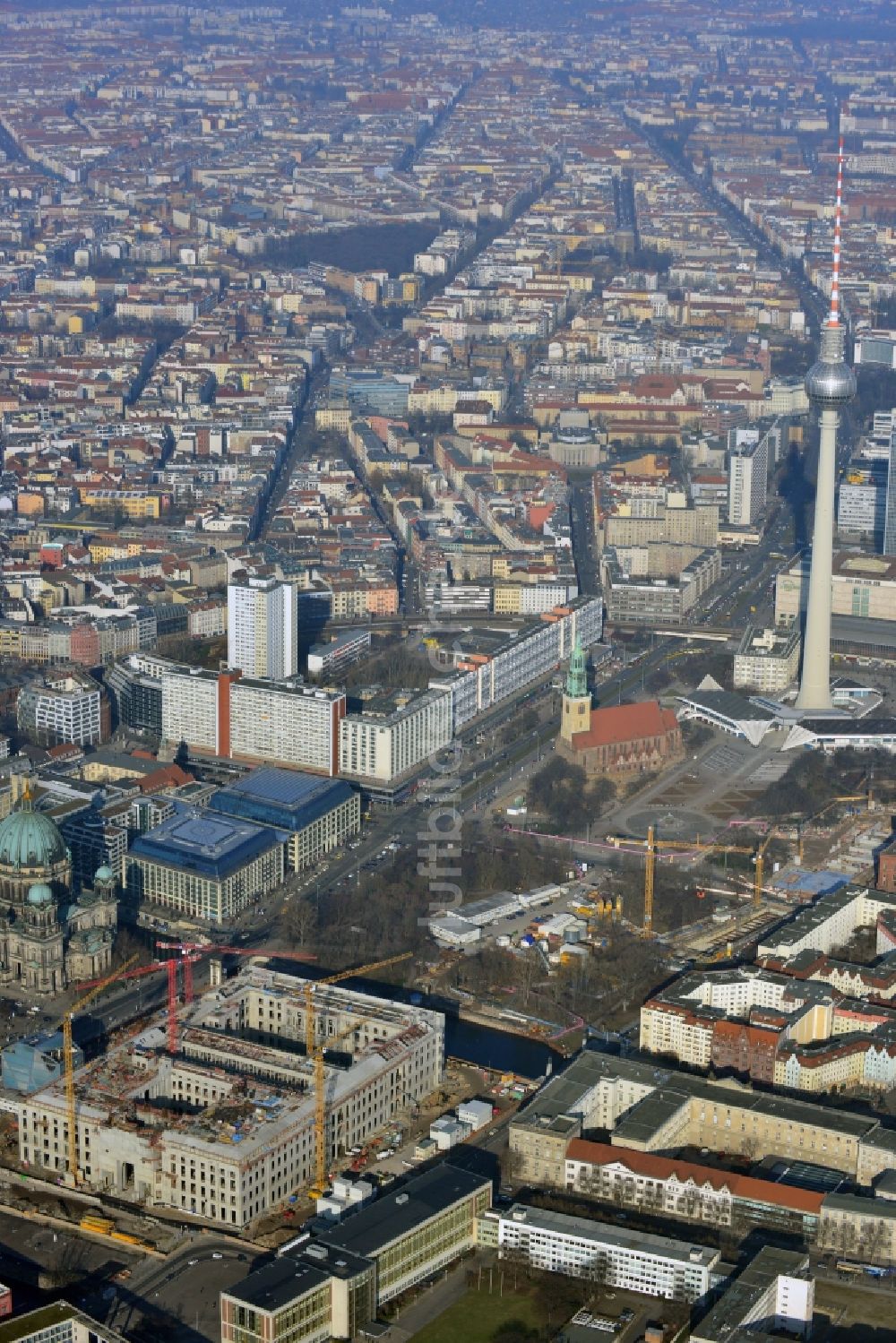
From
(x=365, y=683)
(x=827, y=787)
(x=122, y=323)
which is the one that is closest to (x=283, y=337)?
(x=122, y=323)

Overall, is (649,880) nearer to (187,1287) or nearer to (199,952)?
(199,952)

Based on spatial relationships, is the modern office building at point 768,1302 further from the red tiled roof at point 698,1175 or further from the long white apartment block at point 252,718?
the long white apartment block at point 252,718

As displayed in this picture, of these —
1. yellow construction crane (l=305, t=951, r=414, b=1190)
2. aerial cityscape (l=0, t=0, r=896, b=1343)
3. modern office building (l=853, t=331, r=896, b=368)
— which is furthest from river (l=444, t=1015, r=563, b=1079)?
modern office building (l=853, t=331, r=896, b=368)

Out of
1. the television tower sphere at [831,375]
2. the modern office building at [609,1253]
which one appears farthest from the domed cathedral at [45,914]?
the television tower sphere at [831,375]

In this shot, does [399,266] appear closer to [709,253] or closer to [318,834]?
[709,253]

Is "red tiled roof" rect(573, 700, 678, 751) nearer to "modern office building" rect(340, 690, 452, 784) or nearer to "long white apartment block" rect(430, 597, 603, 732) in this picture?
"long white apartment block" rect(430, 597, 603, 732)

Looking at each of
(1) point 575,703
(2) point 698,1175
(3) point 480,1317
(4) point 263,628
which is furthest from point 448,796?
(3) point 480,1317
